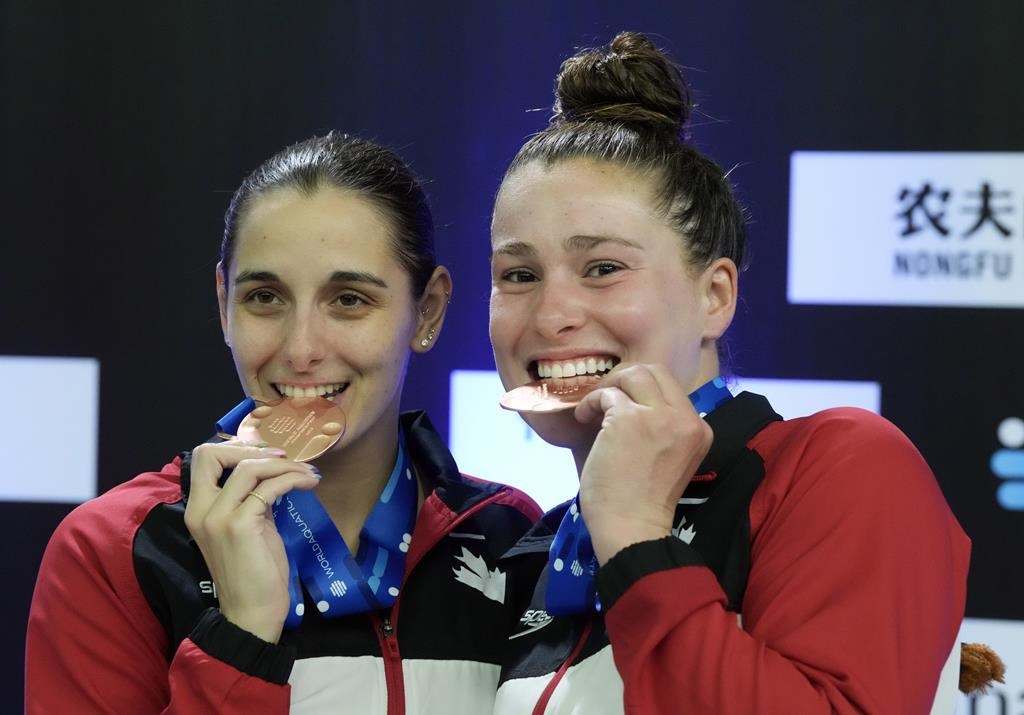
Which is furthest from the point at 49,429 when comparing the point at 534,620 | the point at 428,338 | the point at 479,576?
the point at 534,620

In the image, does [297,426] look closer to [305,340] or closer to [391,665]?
[305,340]

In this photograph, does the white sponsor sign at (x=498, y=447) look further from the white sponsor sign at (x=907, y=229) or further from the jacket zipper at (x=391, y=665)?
the jacket zipper at (x=391, y=665)

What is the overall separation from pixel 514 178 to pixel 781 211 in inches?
45.1

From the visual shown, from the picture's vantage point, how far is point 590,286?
5.39 feet

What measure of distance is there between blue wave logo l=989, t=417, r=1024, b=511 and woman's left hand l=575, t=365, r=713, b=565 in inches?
57.4

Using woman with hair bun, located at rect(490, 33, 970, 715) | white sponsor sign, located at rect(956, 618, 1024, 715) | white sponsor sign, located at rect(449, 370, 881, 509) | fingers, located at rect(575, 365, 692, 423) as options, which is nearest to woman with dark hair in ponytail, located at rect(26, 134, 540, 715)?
woman with hair bun, located at rect(490, 33, 970, 715)

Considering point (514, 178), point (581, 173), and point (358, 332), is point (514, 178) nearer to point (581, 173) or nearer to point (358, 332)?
point (581, 173)

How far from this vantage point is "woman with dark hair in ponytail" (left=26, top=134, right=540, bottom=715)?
1.60 metres

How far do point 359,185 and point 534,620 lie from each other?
65 cm

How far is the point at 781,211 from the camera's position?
276 centimetres

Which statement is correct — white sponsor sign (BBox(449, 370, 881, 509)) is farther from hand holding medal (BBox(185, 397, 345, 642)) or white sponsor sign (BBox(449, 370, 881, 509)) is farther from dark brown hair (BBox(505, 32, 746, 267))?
hand holding medal (BBox(185, 397, 345, 642))

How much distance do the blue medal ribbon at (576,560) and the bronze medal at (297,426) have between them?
0.31m

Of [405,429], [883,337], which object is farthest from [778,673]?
[883,337]

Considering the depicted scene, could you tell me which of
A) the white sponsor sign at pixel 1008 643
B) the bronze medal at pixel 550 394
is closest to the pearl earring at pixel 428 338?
the bronze medal at pixel 550 394
